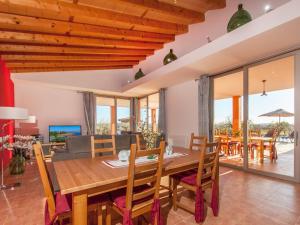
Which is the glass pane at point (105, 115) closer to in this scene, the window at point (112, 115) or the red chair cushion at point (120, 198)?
the window at point (112, 115)

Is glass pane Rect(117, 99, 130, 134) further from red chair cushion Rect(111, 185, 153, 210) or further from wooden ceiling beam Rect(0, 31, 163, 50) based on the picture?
red chair cushion Rect(111, 185, 153, 210)

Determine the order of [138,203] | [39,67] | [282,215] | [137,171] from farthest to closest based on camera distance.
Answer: [39,67]
[282,215]
[138,203]
[137,171]

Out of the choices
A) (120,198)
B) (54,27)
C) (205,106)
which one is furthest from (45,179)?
(205,106)

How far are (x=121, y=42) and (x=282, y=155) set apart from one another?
14.8ft

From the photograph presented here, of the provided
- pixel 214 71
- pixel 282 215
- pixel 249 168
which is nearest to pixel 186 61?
pixel 214 71

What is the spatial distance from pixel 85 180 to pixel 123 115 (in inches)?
281

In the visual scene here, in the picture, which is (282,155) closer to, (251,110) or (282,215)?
(251,110)

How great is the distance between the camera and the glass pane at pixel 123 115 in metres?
8.25

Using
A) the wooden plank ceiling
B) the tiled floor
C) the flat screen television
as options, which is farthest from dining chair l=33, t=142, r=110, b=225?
the flat screen television

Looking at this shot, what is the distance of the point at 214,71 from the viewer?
4602 mm

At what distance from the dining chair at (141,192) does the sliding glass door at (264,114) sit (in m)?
3.09

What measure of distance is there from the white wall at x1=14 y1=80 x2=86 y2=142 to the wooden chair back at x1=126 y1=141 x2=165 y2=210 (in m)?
6.08

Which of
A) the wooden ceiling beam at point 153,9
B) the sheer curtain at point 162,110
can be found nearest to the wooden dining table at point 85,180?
the wooden ceiling beam at point 153,9

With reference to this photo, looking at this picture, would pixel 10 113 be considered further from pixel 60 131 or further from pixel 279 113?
pixel 279 113
